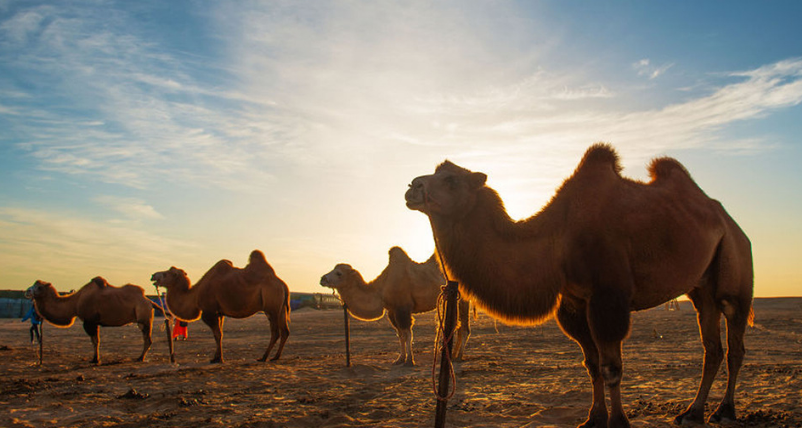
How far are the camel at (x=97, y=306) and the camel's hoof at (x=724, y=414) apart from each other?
1394 centimetres

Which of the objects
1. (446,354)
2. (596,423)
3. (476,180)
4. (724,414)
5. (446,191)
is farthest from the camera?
(724,414)

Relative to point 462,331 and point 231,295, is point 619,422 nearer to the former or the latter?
point 462,331

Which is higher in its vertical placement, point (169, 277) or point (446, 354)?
point (169, 277)

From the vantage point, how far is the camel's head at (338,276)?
14.4 m

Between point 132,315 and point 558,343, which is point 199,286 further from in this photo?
point 558,343

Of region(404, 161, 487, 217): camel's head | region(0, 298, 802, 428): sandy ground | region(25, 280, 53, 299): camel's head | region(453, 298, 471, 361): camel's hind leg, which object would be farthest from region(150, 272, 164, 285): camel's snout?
region(404, 161, 487, 217): camel's head

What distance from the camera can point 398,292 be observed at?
45.6 ft

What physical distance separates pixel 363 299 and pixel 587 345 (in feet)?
29.3

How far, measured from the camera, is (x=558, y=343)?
18844 mm

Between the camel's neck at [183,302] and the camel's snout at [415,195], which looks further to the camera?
the camel's neck at [183,302]

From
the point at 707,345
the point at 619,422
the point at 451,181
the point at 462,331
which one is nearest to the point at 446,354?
the point at 451,181

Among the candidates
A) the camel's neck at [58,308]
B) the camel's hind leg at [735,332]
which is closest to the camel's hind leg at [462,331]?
the camel's hind leg at [735,332]

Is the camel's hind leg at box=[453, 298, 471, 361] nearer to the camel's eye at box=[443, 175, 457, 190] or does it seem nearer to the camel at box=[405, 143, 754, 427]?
the camel at box=[405, 143, 754, 427]

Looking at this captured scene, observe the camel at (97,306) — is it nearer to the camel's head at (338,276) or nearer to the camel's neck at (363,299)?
the camel's head at (338,276)
